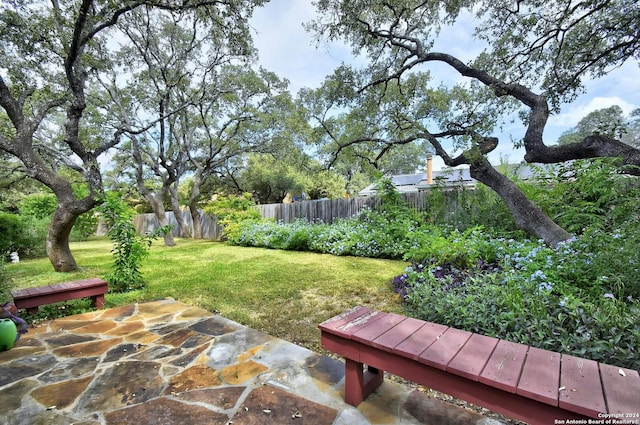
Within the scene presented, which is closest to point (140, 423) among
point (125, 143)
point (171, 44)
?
point (171, 44)

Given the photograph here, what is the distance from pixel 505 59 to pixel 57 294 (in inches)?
337

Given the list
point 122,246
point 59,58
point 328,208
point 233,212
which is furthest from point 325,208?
point 59,58

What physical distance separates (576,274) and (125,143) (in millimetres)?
14731

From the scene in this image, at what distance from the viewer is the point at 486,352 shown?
4.36ft

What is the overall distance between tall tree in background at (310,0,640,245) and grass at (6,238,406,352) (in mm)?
2819

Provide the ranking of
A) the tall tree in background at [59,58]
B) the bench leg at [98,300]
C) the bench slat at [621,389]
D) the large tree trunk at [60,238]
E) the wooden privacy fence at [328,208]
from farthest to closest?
the wooden privacy fence at [328,208], the large tree trunk at [60,238], the tall tree in background at [59,58], the bench leg at [98,300], the bench slat at [621,389]

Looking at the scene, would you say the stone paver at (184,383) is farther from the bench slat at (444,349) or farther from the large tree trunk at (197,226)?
the large tree trunk at (197,226)

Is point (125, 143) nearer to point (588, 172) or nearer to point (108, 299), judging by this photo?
point (108, 299)

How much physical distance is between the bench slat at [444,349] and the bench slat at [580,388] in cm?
38

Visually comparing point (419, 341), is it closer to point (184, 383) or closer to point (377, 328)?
point (377, 328)

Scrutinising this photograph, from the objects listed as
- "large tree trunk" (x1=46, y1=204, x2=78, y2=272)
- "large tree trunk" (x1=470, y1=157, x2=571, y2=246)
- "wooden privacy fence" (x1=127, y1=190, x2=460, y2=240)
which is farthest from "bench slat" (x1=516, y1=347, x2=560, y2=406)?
"large tree trunk" (x1=46, y1=204, x2=78, y2=272)

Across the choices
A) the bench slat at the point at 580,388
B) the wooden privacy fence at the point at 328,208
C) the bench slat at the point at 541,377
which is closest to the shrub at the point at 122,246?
the bench slat at the point at 541,377

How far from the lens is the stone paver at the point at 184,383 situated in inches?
60.7

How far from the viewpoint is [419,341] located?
1.44 meters
